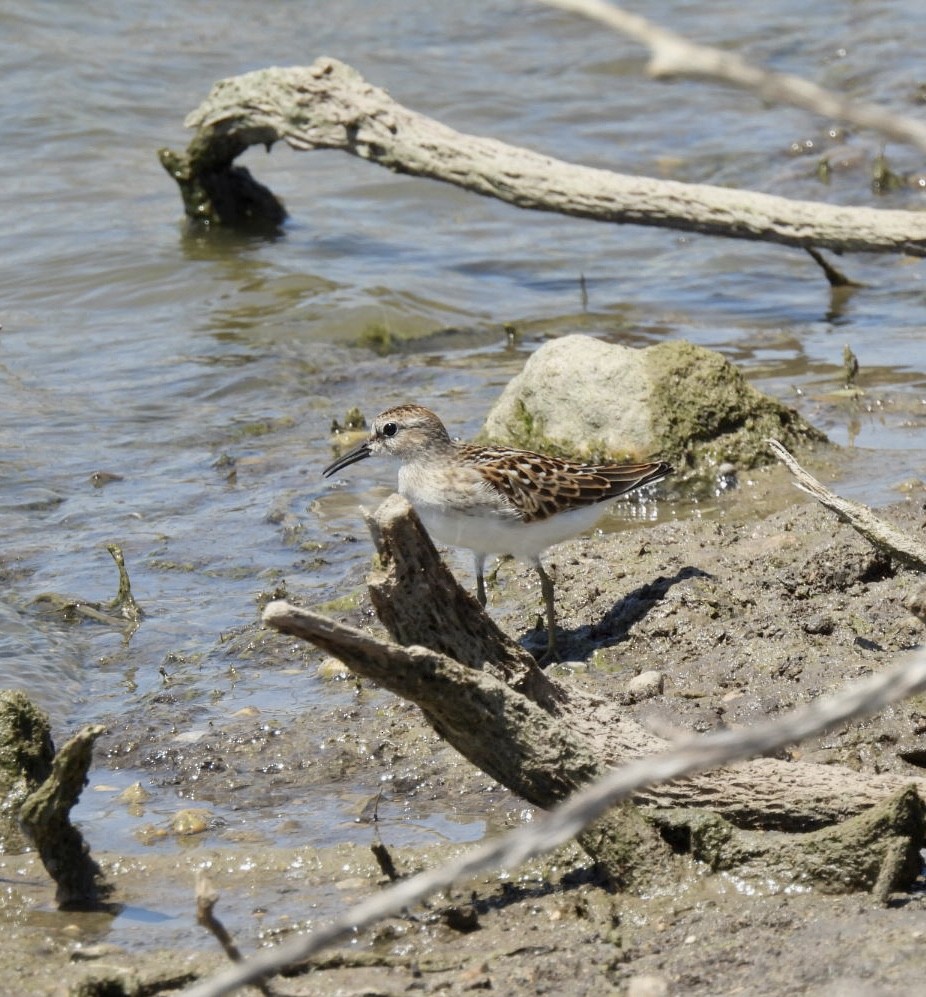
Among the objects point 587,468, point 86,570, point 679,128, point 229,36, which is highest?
point 229,36

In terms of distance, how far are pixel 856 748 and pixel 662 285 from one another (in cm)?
859

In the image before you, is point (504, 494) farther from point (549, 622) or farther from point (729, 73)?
point (729, 73)

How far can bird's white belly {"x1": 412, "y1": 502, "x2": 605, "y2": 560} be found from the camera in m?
6.15

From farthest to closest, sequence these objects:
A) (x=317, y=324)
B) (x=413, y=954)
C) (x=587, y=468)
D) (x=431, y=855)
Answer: (x=317, y=324) → (x=587, y=468) → (x=431, y=855) → (x=413, y=954)

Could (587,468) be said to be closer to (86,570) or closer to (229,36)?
(86,570)

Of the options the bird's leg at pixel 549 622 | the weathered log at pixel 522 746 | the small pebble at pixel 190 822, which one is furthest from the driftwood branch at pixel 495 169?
the weathered log at pixel 522 746

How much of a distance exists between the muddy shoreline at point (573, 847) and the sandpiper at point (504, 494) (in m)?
0.28

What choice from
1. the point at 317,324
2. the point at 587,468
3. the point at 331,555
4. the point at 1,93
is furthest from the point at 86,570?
the point at 1,93

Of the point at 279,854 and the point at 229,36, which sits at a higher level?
the point at 229,36

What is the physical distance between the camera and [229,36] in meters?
20.4

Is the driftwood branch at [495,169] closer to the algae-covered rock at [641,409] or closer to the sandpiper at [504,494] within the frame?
the algae-covered rock at [641,409]

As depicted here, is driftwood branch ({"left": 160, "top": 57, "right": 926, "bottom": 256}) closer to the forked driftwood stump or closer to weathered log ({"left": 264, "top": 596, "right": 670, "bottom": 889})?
the forked driftwood stump

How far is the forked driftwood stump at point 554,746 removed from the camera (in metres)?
3.85

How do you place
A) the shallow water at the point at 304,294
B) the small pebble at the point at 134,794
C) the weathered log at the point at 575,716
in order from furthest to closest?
1. the shallow water at the point at 304,294
2. the small pebble at the point at 134,794
3. the weathered log at the point at 575,716
